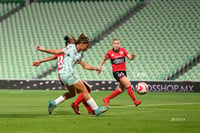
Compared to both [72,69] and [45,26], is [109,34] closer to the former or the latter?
[45,26]

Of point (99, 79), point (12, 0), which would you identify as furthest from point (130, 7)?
Result: point (12, 0)

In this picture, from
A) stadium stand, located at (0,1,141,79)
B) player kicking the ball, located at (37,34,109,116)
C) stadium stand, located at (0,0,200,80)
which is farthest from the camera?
stadium stand, located at (0,1,141,79)

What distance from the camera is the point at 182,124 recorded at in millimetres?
9766

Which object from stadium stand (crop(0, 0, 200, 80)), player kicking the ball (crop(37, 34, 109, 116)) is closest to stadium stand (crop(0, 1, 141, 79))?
stadium stand (crop(0, 0, 200, 80))

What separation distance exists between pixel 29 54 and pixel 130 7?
7.98 m

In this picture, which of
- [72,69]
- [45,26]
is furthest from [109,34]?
[72,69]

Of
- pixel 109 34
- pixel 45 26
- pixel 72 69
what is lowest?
pixel 109 34

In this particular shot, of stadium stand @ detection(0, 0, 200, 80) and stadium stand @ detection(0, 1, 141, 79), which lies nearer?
stadium stand @ detection(0, 0, 200, 80)

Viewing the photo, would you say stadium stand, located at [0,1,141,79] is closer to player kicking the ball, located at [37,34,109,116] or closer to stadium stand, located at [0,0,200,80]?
stadium stand, located at [0,0,200,80]

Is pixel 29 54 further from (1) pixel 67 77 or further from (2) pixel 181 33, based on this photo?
(1) pixel 67 77

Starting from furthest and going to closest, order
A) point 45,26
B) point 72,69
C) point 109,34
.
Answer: point 45,26, point 109,34, point 72,69

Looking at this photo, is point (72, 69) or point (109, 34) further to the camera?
point (109, 34)

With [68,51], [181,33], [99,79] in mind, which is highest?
[68,51]

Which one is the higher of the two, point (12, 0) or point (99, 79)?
point (12, 0)
